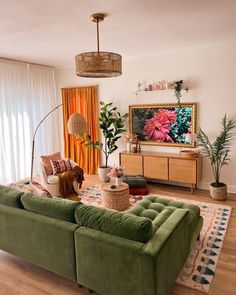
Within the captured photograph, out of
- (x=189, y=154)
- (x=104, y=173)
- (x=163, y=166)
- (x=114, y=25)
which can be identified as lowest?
(x=104, y=173)

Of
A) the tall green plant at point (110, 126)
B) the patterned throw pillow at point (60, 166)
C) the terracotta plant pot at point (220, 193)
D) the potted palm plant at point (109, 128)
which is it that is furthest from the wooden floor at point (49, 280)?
the tall green plant at point (110, 126)

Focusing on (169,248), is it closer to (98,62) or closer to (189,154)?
(98,62)

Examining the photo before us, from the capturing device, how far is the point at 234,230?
3381 mm

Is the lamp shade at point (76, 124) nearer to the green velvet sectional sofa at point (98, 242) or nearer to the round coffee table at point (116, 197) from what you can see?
the round coffee table at point (116, 197)

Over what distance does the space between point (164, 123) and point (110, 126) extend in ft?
4.39

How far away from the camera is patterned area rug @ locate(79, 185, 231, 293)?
244cm

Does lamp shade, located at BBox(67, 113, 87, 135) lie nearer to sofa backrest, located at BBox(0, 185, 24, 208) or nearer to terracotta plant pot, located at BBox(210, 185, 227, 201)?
sofa backrest, located at BBox(0, 185, 24, 208)

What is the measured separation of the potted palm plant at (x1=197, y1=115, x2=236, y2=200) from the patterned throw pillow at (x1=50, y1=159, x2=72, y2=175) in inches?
102

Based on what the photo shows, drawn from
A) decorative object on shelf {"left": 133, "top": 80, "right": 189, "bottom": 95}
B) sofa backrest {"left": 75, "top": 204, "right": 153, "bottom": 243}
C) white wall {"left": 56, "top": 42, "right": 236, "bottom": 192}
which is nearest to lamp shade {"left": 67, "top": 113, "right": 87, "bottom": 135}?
white wall {"left": 56, "top": 42, "right": 236, "bottom": 192}

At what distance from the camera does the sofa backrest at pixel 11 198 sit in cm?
264

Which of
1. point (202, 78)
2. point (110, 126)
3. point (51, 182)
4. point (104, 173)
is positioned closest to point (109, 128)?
point (110, 126)

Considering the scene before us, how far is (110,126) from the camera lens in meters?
5.95

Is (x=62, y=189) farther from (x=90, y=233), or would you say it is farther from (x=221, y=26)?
(x=221, y=26)

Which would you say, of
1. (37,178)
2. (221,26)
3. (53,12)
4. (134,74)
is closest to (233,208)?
(221,26)
